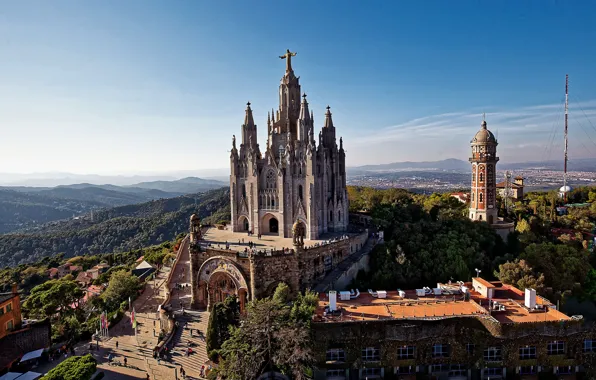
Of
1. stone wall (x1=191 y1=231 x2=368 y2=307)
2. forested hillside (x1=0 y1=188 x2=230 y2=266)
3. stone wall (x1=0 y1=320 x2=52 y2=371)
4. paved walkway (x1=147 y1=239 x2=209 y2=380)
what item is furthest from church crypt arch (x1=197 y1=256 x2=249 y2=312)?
forested hillside (x1=0 y1=188 x2=230 y2=266)

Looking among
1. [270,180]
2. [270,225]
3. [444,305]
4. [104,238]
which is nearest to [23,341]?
[270,225]

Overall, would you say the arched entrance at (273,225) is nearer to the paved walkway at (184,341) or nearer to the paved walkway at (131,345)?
the paved walkway at (184,341)

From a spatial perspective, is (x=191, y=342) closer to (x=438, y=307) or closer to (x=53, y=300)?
(x=53, y=300)

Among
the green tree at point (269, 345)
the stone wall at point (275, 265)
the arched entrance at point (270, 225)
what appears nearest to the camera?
the green tree at point (269, 345)

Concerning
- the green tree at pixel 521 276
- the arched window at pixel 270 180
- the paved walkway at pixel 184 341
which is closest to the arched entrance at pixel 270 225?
the arched window at pixel 270 180

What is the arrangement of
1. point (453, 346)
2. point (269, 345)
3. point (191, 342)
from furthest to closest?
point (191, 342), point (453, 346), point (269, 345)

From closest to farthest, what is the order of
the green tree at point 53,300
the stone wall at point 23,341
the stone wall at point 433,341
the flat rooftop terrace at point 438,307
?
the stone wall at point 433,341 → the flat rooftop terrace at point 438,307 → the stone wall at point 23,341 → the green tree at point 53,300

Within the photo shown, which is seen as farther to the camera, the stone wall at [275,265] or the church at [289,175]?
the church at [289,175]
